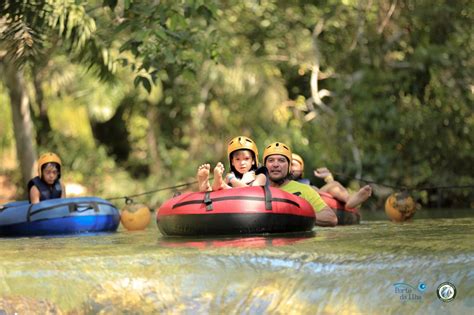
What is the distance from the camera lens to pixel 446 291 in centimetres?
675

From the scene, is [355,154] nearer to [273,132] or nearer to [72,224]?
[273,132]

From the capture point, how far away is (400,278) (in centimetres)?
686

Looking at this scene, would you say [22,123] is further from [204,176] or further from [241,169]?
[204,176]

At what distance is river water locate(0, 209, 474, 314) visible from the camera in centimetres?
677

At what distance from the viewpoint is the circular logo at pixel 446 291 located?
6680 millimetres

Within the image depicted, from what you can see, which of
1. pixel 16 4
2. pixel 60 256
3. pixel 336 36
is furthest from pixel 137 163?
pixel 60 256

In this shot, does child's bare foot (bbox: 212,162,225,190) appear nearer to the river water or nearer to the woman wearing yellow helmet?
the river water

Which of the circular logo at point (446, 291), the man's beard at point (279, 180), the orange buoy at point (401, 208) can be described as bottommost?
the circular logo at point (446, 291)

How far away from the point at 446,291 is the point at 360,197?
5.38 meters

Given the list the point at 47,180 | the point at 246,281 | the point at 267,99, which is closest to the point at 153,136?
the point at 267,99

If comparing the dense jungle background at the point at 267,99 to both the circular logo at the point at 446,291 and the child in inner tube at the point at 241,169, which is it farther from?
the circular logo at the point at 446,291

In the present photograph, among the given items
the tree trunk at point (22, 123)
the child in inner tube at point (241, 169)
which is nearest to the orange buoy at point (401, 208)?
the child in inner tube at point (241, 169)

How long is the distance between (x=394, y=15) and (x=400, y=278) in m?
13.6

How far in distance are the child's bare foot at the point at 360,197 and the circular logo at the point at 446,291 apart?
5.22m
